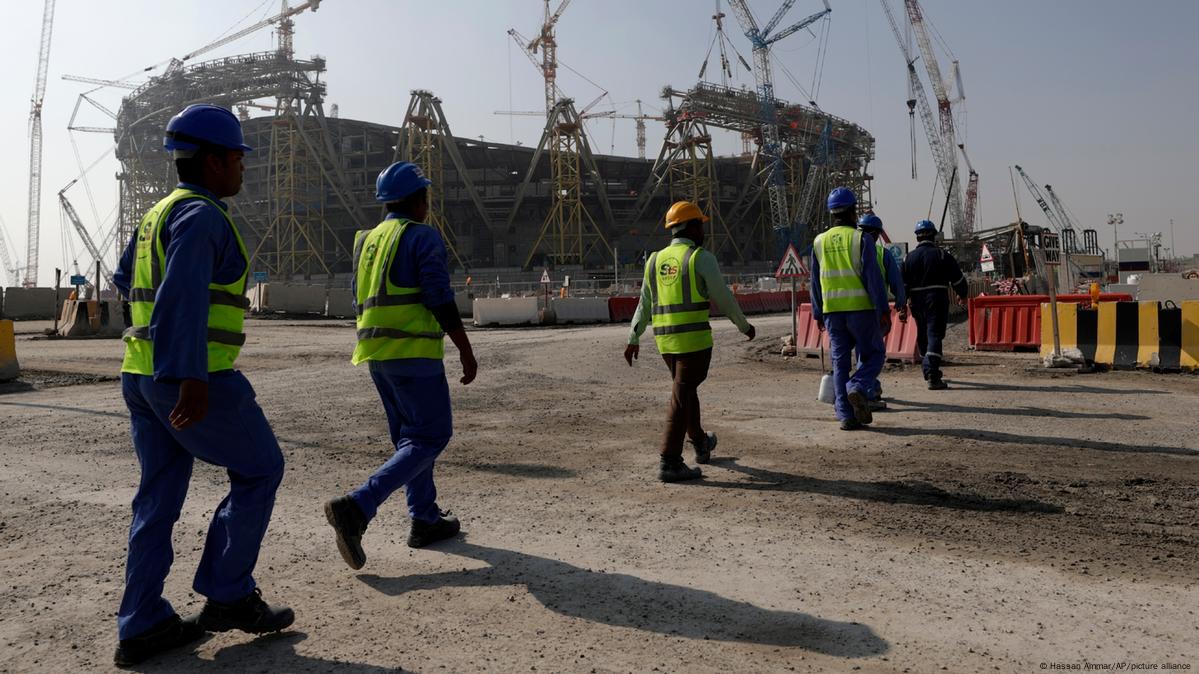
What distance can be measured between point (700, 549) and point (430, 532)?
50.4 inches

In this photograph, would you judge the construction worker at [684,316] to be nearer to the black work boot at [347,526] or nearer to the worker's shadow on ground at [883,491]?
the worker's shadow on ground at [883,491]

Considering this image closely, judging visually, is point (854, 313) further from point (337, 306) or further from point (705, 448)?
point (337, 306)

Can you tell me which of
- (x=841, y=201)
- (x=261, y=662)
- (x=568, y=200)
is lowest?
(x=261, y=662)

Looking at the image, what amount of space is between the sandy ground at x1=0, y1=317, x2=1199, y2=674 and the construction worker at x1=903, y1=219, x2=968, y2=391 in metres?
1.36

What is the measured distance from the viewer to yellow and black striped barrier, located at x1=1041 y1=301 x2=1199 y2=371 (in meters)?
10.1

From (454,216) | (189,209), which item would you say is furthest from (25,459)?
(454,216)

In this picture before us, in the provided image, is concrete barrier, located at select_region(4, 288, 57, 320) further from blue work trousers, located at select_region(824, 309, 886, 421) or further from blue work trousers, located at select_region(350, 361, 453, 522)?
blue work trousers, located at select_region(350, 361, 453, 522)

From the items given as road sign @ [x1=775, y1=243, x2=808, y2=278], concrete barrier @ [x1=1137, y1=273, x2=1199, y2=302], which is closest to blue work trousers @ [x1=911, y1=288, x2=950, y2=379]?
road sign @ [x1=775, y1=243, x2=808, y2=278]

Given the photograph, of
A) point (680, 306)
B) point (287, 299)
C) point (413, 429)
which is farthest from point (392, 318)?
point (287, 299)

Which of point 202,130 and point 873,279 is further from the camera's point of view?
point 873,279

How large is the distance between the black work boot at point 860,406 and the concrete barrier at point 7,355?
1200 cm

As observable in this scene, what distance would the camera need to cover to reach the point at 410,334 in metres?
3.62

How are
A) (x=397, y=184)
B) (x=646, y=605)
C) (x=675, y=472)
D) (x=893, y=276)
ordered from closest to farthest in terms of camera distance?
(x=646, y=605)
(x=397, y=184)
(x=675, y=472)
(x=893, y=276)

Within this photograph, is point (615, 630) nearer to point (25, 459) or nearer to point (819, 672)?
point (819, 672)
